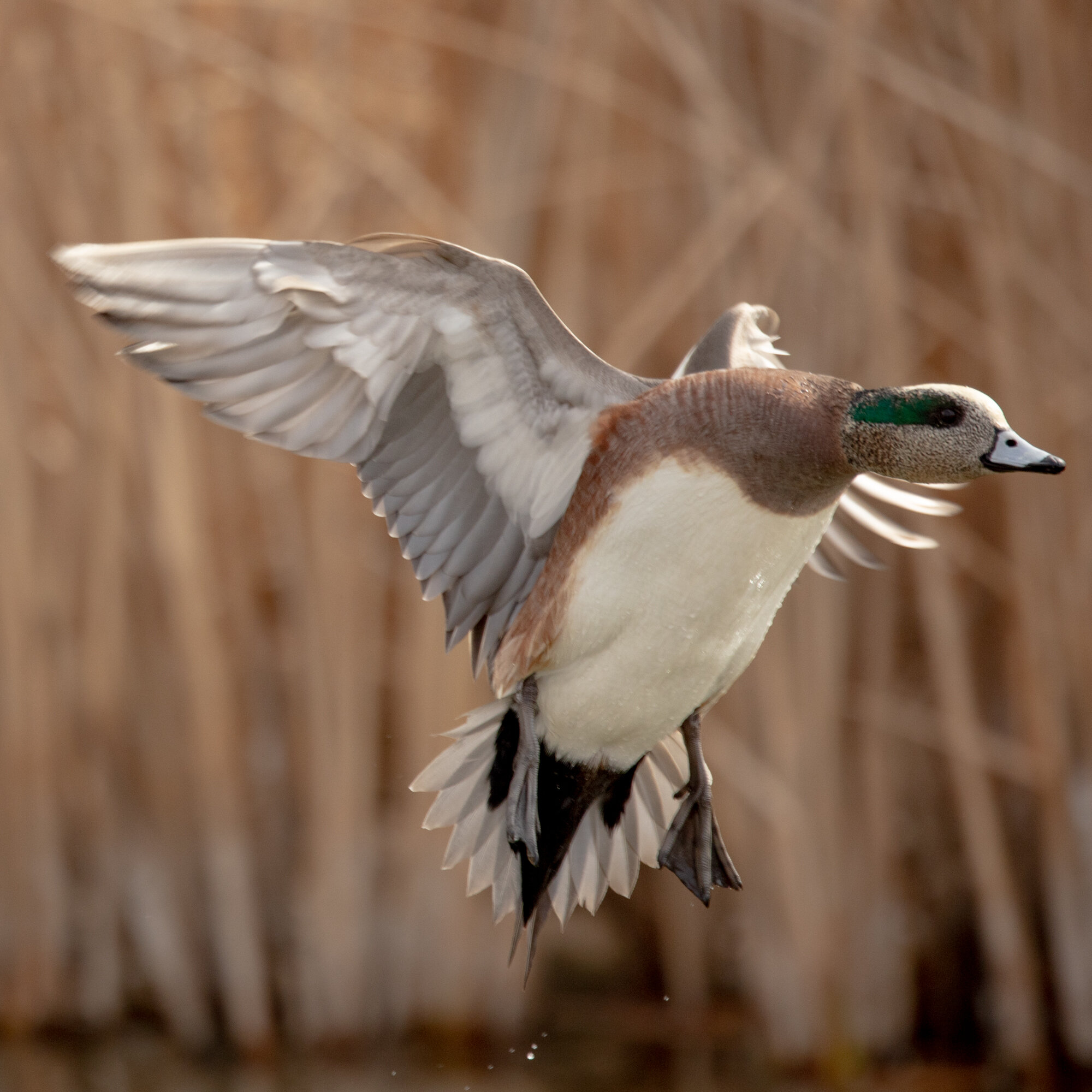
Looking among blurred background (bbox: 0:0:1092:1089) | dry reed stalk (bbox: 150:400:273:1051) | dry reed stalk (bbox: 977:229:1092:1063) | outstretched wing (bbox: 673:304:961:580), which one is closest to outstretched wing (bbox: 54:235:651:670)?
outstretched wing (bbox: 673:304:961:580)

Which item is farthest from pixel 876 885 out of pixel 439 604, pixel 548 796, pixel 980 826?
pixel 548 796

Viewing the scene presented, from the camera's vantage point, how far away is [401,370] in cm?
163

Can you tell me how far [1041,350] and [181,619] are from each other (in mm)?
1767

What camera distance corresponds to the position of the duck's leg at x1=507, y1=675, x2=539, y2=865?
1.67 m

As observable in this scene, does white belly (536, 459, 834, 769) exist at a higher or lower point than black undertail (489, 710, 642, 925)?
higher

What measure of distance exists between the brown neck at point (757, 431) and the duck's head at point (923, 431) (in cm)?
2

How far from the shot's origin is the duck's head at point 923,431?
1491mm

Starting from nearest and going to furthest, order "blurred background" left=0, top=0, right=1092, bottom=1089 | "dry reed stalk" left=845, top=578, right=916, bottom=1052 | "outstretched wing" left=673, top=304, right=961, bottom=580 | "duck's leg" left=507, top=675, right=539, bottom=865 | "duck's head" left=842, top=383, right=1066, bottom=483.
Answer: "duck's head" left=842, top=383, right=1066, bottom=483, "duck's leg" left=507, top=675, right=539, bottom=865, "outstretched wing" left=673, top=304, right=961, bottom=580, "blurred background" left=0, top=0, right=1092, bottom=1089, "dry reed stalk" left=845, top=578, right=916, bottom=1052

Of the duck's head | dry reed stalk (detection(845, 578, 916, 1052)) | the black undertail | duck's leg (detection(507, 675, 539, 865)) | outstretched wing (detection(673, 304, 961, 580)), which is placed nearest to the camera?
the duck's head

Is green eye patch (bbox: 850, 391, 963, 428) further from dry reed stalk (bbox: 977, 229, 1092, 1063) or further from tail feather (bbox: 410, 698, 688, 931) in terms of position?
dry reed stalk (bbox: 977, 229, 1092, 1063)

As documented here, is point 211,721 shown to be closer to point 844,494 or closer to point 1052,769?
point 844,494

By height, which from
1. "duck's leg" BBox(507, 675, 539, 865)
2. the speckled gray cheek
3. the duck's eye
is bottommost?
"duck's leg" BBox(507, 675, 539, 865)

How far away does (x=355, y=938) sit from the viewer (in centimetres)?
298

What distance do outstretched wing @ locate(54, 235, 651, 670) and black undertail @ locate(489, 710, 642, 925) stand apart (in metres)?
0.17
